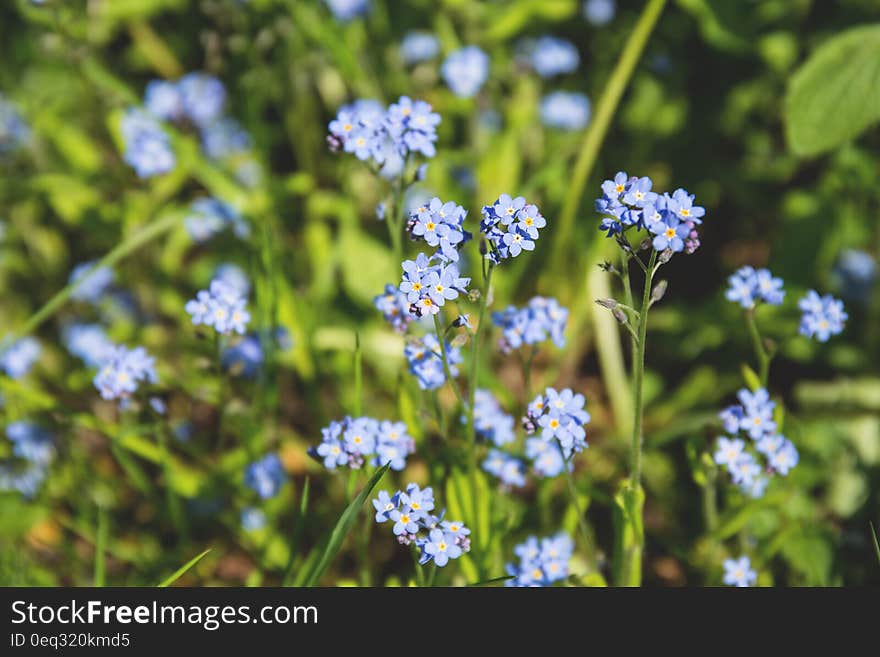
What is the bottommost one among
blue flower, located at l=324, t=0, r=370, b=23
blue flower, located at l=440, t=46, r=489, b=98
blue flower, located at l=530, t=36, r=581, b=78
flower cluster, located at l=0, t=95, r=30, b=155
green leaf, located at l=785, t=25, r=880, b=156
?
green leaf, located at l=785, t=25, r=880, b=156

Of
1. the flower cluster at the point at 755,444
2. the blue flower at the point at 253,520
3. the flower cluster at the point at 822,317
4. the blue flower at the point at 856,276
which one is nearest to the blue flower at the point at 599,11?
the blue flower at the point at 856,276

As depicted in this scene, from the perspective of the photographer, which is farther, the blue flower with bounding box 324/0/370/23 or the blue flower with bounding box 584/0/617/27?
the blue flower with bounding box 584/0/617/27

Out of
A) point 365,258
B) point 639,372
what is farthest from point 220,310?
point 639,372

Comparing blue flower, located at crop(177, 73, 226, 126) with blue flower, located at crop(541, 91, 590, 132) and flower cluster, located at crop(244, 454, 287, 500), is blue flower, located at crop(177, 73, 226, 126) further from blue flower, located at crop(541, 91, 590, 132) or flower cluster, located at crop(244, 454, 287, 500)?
flower cluster, located at crop(244, 454, 287, 500)

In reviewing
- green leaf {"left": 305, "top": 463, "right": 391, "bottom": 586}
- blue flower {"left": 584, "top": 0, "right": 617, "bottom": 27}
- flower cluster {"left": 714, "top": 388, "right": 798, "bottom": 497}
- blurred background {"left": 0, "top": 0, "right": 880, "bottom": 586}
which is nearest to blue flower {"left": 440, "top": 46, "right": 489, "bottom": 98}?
blurred background {"left": 0, "top": 0, "right": 880, "bottom": 586}

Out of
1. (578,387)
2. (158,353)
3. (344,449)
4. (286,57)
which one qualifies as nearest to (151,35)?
(286,57)

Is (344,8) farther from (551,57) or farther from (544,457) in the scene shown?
(544,457)

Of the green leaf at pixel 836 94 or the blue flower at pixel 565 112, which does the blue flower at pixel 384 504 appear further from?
the blue flower at pixel 565 112
